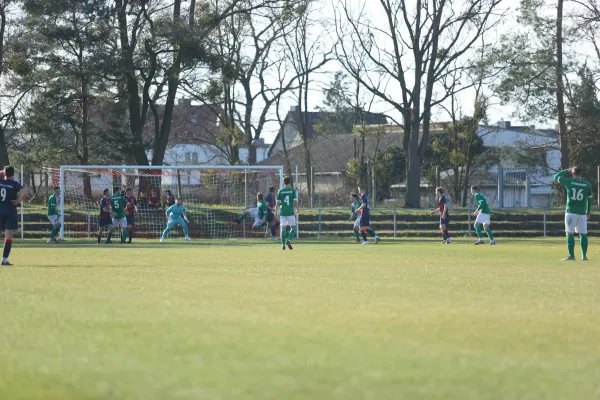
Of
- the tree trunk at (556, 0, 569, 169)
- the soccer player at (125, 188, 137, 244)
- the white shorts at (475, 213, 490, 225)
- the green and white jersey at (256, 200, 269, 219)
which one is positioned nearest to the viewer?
the white shorts at (475, 213, 490, 225)

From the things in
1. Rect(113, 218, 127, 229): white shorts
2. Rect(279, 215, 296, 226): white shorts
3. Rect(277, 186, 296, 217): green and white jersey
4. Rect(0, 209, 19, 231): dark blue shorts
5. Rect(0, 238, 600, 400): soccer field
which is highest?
Rect(277, 186, 296, 217): green and white jersey

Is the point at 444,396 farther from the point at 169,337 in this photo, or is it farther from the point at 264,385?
the point at 169,337

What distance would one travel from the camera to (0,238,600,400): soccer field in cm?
656

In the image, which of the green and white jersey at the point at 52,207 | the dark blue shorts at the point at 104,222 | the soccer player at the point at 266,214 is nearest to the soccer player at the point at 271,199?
the soccer player at the point at 266,214

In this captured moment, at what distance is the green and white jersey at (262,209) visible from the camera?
1508 inches

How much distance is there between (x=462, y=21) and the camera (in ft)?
153

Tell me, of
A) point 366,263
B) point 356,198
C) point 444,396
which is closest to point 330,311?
point 444,396

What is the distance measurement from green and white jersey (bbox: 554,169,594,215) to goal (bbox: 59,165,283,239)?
62.7ft

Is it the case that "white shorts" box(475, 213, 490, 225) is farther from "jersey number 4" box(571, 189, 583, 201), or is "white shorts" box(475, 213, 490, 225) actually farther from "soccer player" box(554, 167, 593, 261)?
"jersey number 4" box(571, 189, 583, 201)

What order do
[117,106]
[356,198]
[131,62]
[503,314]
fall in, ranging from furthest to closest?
[117,106] < [131,62] < [356,198] < [503,314]

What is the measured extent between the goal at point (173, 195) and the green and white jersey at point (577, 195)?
1911 cm

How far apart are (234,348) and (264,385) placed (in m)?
1.62

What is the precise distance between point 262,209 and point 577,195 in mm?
18512

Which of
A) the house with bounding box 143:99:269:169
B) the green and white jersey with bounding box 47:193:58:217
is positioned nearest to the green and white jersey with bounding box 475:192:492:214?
the green and white jersey with bounding box 47:193:58:217
